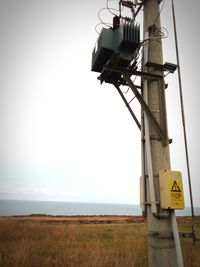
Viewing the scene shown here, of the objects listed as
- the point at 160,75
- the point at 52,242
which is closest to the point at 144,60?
the point at 160,75

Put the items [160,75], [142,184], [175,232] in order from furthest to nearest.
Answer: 1. [160,75]
2. [142,184]
3. [175,232]

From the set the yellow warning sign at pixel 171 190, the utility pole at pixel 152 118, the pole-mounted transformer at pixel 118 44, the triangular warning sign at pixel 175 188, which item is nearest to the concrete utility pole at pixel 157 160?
the utility pole at pixel 152 118

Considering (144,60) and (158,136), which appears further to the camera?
(144,60)

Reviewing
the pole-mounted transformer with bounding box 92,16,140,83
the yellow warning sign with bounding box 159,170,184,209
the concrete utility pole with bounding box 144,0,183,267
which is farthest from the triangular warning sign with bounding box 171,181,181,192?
the pole-mounted transformer with bounding box 92,16,140,83

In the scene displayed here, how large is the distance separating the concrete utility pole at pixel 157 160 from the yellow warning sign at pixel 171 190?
163mm

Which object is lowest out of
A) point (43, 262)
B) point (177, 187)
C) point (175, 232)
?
point (43, 262)

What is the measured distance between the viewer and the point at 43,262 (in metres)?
5.73

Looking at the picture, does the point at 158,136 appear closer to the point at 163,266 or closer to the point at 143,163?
the point at 143,163

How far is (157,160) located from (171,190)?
2.05ft

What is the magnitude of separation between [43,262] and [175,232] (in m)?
3.78

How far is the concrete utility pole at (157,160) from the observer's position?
148 inches

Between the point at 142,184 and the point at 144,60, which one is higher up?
the point at 144,60

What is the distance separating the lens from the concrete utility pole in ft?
12.4

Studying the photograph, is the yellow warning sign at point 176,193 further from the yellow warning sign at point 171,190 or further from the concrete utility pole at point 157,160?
the concrete utility pole at point 157,160
